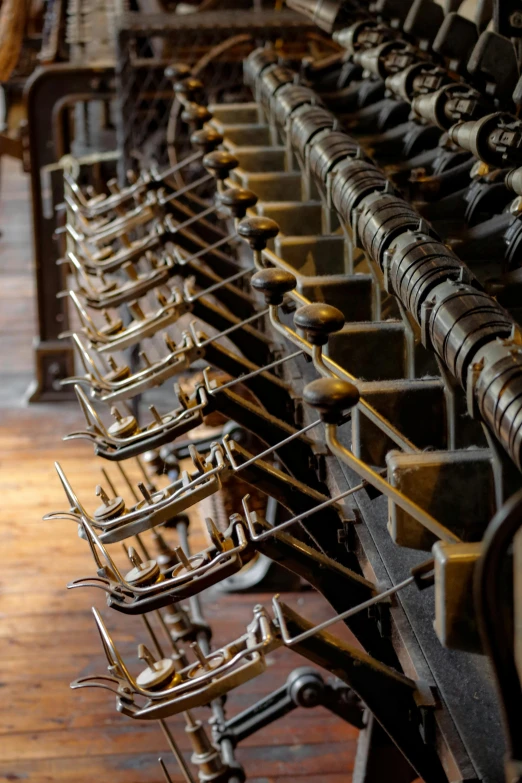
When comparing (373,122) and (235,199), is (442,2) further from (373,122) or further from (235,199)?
(235,199)

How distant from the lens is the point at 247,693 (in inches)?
123

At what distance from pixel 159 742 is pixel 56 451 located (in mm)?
2329

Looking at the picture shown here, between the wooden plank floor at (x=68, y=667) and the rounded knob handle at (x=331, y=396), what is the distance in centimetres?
179

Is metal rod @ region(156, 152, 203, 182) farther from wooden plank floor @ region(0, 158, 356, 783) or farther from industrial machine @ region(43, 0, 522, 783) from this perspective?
wooden plank floor @ region(0, 158, 356, 783)

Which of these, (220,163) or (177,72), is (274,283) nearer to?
(220,163)

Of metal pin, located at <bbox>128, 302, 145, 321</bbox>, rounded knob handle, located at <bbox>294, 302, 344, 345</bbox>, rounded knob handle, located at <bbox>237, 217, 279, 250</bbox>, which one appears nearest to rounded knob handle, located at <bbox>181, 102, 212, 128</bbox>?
metal pin, located at <bbox>128, 302, 145, 321</bbox>

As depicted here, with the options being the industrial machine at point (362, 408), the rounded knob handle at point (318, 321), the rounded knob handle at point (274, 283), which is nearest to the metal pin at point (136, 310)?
the industrial machine at point (362, 408)

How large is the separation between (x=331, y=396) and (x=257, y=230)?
0.76 metres

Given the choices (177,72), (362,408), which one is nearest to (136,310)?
(362,408)

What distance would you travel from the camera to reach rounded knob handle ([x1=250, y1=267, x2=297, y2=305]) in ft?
5.65

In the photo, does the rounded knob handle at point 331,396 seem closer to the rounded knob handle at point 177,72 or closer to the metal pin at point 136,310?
the metal pin at point 136,310

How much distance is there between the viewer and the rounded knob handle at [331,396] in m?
1.25

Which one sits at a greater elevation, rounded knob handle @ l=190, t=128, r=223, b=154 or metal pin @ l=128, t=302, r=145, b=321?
rounded knob handle @ l=190, t=128, r=223, b=154

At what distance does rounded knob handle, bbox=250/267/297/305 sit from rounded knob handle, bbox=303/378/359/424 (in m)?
0.47
